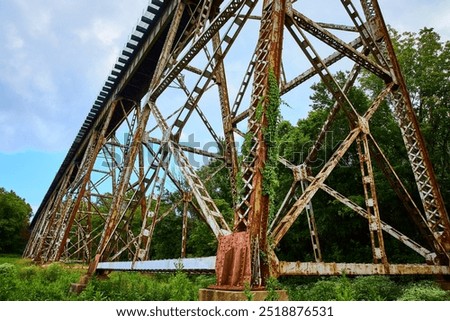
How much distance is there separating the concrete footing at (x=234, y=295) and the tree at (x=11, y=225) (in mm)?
57386

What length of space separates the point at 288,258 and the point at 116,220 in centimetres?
954

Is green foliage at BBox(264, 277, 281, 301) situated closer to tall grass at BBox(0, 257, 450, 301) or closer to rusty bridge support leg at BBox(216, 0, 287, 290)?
rusty bridge support leg at BBox(216, 0, 287, 290)

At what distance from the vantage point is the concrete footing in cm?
331

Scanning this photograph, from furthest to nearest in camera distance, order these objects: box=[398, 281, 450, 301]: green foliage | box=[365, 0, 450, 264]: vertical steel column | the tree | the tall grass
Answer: the tree
box=[365, 0, 450, 264]: vertical steel column
the tall grass
box=[398, 281, 450, 301]: green foliage

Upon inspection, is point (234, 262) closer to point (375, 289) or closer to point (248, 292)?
point (248, 292)

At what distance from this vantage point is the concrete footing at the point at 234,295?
331 centimetres

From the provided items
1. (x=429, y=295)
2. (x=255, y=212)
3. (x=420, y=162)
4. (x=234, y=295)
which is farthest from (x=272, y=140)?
(x=420, y=162)

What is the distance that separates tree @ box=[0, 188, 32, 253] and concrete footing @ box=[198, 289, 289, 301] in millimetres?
57386

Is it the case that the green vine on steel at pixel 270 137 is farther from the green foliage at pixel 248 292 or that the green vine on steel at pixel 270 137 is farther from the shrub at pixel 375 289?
the shrub at pixel 375 289

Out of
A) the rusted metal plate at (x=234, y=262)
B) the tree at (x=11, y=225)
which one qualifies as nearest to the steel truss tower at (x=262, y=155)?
the rusted metal plate at (x=234, y=262)

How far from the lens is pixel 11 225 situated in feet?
170

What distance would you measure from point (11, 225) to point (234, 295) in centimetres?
5944

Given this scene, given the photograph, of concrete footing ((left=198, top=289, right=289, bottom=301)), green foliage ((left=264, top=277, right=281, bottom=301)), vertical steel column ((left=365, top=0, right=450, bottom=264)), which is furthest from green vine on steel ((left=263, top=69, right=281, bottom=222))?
vertical steel column ((left=365, top=0, right=450, bottom=264))
